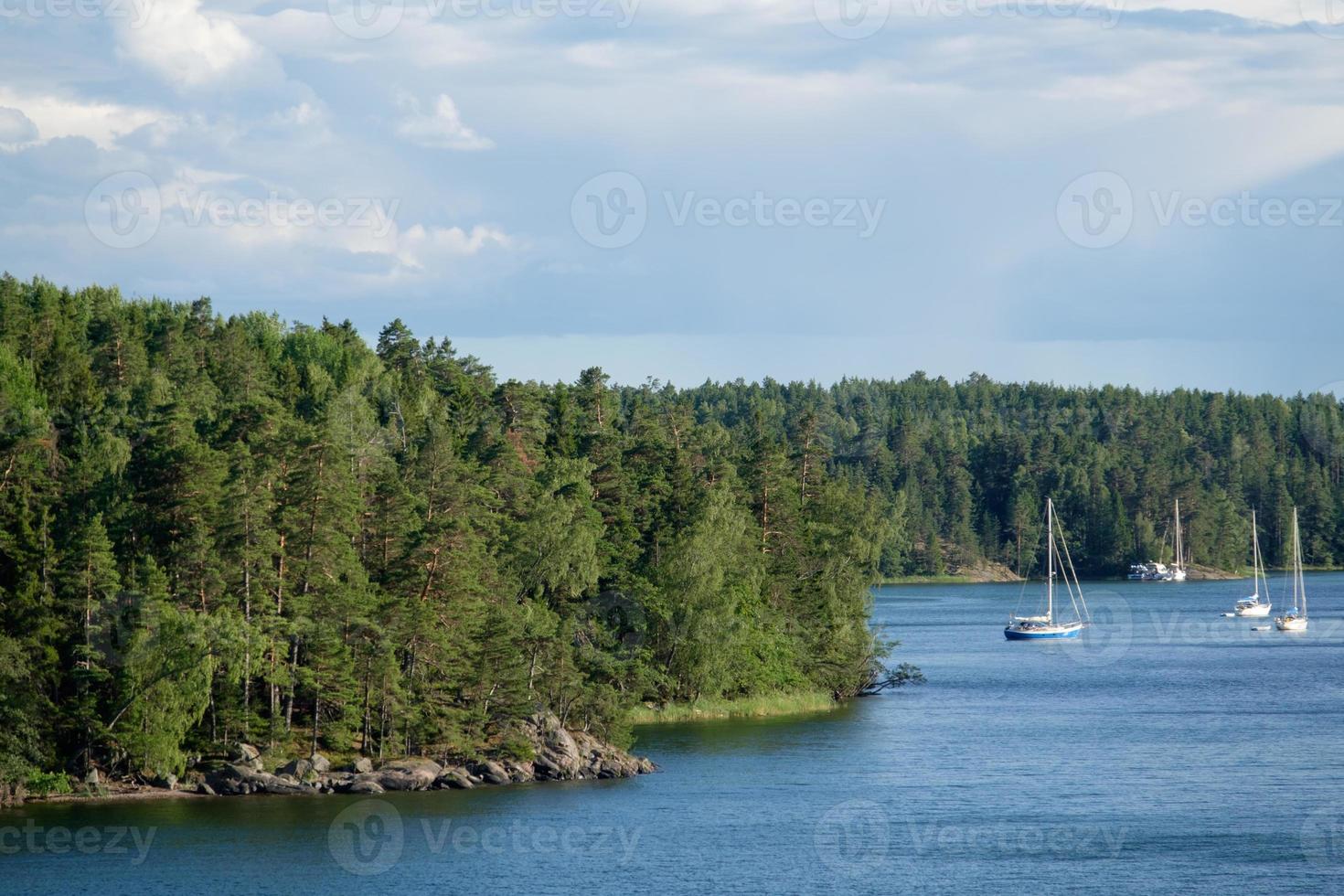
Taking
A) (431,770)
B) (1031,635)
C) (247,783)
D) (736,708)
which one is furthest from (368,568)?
(1031,635)

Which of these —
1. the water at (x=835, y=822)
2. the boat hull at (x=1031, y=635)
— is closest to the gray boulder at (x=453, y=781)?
the water at (x=835, y=822)

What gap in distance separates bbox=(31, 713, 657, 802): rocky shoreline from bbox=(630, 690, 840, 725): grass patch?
13.3m

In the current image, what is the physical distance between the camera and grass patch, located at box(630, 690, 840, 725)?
82312mm

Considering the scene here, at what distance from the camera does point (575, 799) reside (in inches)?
2386

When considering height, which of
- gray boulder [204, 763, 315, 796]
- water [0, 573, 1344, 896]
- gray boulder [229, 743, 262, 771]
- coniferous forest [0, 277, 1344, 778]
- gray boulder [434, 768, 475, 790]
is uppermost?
coniferous forest [0, 277, 1344, 778]

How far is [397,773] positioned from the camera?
61125mm

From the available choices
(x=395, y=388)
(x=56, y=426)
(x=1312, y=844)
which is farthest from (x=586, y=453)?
(x=1312, y=844)

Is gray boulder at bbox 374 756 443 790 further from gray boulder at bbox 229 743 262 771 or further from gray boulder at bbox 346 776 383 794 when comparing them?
gray boulder at bbox 229 743 262 771

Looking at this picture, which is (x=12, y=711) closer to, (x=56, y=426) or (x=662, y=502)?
(x=56, y=426)

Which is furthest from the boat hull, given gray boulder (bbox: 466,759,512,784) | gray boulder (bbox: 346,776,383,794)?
gray boulder (bbox: 346,776,383,794)

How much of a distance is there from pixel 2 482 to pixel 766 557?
1658 inches

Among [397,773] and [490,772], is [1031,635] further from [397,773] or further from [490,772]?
[397,773]

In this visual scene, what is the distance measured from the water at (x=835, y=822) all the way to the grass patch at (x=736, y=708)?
2029 millimetres

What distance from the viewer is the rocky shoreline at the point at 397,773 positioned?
59188 mm
